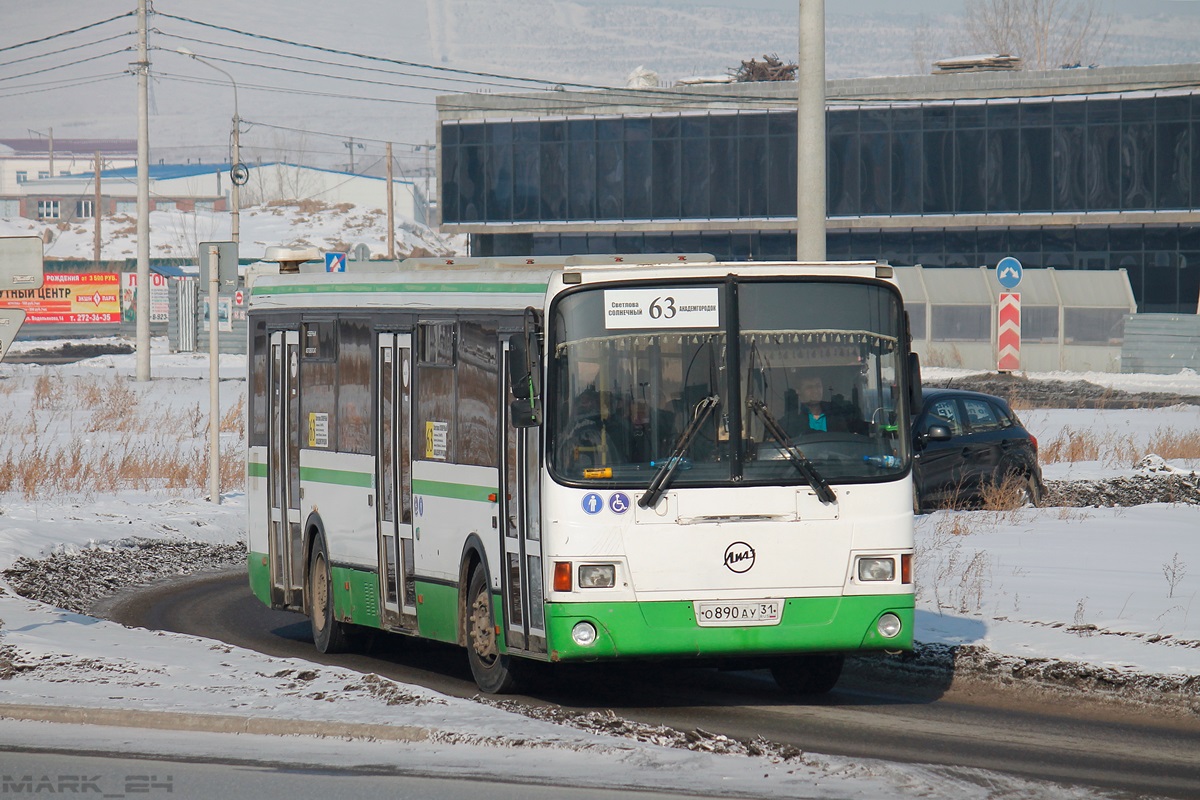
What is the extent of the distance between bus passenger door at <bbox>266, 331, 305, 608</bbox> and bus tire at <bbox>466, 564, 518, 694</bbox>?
300 centimetres

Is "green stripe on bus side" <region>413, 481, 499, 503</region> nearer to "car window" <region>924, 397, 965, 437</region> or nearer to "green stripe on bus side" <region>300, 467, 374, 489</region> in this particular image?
"green stripe on bus side" <region>300, 467, 374, 489</region>

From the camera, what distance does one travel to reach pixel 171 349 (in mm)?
72562

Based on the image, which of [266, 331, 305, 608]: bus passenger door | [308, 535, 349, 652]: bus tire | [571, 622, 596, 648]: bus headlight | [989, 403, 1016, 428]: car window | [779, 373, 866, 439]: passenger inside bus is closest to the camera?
[571, 622, 596, 648]: bus headlight

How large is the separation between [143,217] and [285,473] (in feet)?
106

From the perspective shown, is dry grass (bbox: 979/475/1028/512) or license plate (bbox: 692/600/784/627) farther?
dry grass (bbox: 979/475/1028/512)

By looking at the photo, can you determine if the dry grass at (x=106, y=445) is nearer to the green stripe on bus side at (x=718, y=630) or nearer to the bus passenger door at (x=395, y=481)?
the bus passenger door at (x=395, y=481)

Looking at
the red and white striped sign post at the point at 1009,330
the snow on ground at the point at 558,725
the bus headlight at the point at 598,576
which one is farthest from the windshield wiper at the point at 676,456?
the red and white striped sign post at the point at 1009,330

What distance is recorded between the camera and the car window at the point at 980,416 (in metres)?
21.4

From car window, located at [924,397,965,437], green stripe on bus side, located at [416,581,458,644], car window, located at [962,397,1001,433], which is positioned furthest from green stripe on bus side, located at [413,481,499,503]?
car window, located at [962,397,1001,433]

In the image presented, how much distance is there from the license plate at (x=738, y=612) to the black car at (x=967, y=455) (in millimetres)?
11194

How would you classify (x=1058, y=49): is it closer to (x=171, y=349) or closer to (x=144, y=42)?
(x=171, y=349)

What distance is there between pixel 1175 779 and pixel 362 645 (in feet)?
22.4

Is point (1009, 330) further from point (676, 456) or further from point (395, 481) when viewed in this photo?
point (676, 456)

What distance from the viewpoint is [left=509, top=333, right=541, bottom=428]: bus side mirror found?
10078mm
